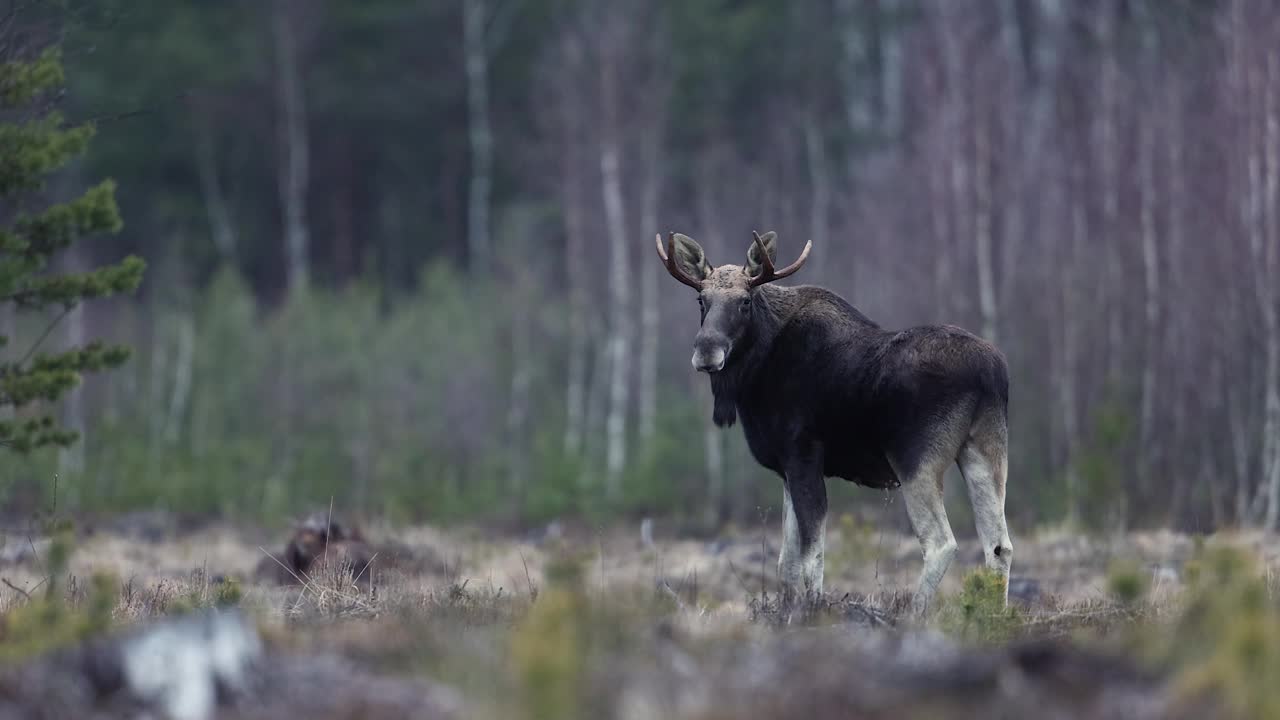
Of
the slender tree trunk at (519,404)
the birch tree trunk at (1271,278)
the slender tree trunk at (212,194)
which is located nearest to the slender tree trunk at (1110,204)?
the birch tree trunk at (1271,278)

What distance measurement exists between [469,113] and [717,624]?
37624mm

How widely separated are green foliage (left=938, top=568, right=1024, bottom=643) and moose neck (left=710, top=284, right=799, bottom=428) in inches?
100

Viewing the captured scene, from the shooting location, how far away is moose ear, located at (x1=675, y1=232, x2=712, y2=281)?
36.6ft

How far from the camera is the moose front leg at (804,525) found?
9992 mm

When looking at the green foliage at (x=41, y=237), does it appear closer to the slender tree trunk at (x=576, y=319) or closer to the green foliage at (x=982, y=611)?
the green foliage at (x=982, y=611)

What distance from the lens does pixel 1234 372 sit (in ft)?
71.2

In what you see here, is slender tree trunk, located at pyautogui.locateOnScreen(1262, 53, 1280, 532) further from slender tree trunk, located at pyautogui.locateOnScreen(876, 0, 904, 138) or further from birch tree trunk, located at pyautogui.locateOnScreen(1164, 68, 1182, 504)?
slender tree trunk, located at pyautogui.locateOnScreen(876, 0, 904, 138)

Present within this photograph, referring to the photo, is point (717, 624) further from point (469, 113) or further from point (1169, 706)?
point (469, 113)

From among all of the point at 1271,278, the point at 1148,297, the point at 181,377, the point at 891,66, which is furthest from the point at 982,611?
the point at 891,66

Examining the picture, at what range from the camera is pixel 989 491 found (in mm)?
10078

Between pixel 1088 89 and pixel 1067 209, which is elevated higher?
pixel 1088 89

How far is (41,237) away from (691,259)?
6134 mm

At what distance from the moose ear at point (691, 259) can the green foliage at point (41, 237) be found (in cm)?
520

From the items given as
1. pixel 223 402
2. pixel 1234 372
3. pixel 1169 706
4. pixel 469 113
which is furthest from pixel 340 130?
pixel 1169 706
